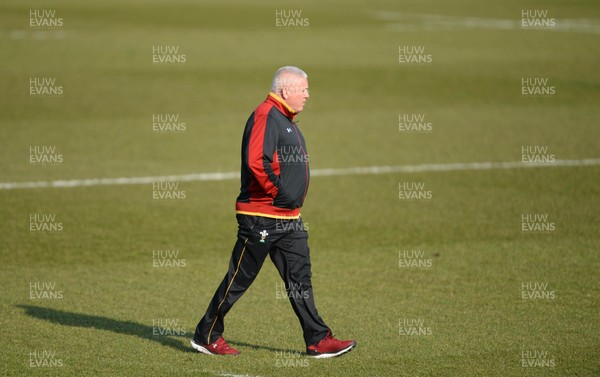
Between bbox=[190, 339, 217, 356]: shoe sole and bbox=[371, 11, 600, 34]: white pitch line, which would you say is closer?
bbox=[190, 339, 217, 356]: shoe sole

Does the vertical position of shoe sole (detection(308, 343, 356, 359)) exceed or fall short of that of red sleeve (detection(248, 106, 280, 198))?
it falls short

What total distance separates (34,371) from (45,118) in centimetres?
1441

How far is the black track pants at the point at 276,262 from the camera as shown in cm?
884

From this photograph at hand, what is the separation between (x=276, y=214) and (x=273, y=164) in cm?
46

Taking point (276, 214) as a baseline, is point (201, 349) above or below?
below

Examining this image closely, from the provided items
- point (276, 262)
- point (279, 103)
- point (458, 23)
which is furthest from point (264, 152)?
point (458, 23)

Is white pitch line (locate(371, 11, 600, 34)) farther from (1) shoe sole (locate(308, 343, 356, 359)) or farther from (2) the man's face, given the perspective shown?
(1) shoe sole (locate(308, 343, 356, 359))

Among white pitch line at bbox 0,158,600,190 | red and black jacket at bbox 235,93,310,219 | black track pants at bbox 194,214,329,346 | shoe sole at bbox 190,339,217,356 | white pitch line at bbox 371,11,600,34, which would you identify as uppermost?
white pitch line at bbox 371,11,600,34

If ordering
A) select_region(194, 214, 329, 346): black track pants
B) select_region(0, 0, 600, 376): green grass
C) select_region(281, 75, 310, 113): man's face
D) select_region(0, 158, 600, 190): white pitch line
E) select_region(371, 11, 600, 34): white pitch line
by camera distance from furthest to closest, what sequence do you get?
select_region(371, 11, 600, 34): white pitch line → select_region(0, 158, 600, 190): white pitch line → select_region(0, 0, 600, 376): green grass → select_region(194, 214, 329, 346): black track pants → select_region(281, 75, 310, 113): man's face

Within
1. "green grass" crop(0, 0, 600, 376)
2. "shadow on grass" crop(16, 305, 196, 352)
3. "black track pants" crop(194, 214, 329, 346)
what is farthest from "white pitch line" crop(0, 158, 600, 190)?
"black track pants" crop(194, 214, 329, 346)

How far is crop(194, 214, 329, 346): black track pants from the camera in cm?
884

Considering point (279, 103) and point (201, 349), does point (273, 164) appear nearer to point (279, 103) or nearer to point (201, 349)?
point (279, 103)

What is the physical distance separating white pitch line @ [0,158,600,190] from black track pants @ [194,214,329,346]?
325 inches

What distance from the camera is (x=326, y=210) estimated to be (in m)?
15.5
